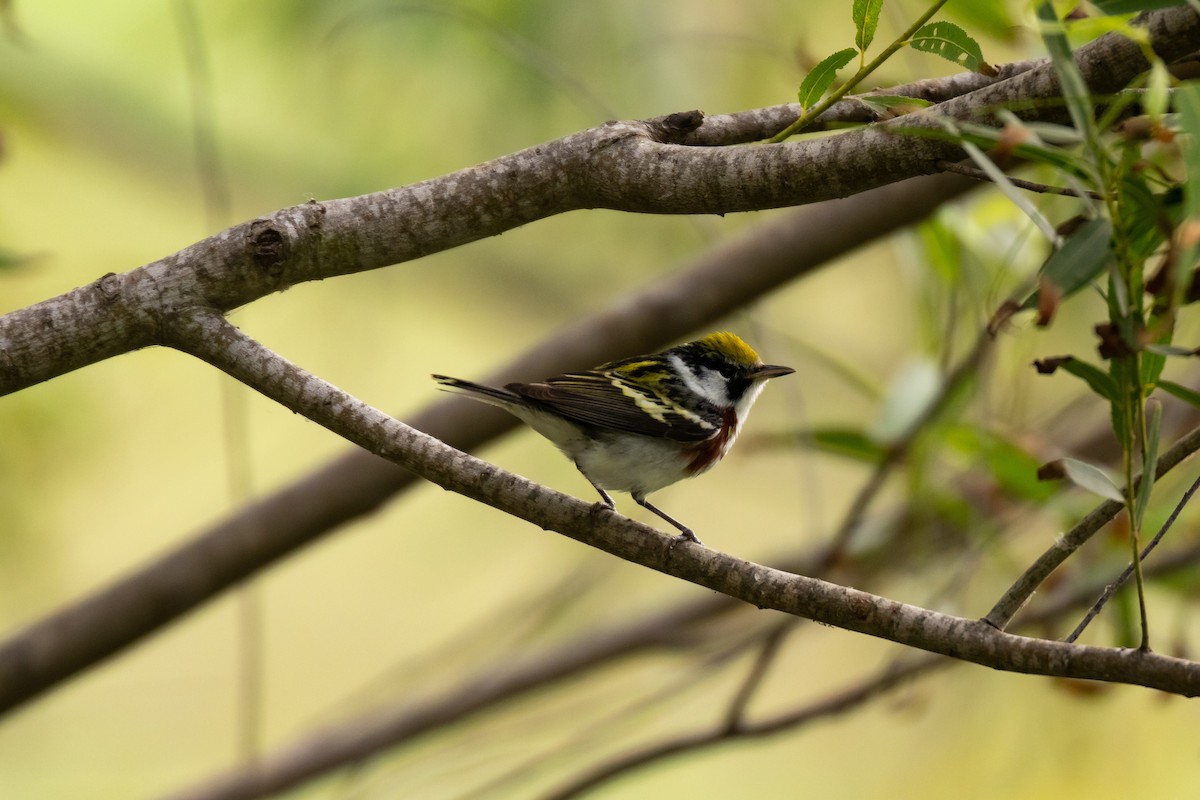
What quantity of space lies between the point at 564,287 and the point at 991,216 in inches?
93.1

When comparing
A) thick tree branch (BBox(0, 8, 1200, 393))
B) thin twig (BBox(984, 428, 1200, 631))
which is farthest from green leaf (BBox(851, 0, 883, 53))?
thin twig (BBox(984, 428, 1200, 631))

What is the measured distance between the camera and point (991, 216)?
136 inches

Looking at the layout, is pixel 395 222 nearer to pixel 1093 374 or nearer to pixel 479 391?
pixel 479 391

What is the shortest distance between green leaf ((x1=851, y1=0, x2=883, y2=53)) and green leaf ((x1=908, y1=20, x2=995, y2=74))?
0.08m

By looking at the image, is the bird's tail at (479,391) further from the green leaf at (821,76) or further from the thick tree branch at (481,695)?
the thick tree branch at (481,695)

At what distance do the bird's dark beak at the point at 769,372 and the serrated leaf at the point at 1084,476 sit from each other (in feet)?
5.53

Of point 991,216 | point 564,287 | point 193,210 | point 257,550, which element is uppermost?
point 193,210

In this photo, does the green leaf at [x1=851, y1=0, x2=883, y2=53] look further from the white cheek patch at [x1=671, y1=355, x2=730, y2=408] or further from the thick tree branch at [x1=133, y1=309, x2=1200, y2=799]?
the white cheek patch at [x1=671, y1=355, x2=730, y2=408]

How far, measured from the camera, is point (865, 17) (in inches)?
63.9

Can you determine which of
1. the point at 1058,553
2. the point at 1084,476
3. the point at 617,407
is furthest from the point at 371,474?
the point at 1084,476

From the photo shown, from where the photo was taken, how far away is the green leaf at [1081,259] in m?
1.11

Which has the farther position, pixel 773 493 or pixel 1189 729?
pixel 773 493

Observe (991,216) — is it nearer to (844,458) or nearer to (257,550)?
(844,458)

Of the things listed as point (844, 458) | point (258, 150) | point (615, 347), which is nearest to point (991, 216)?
point (844, 458)
